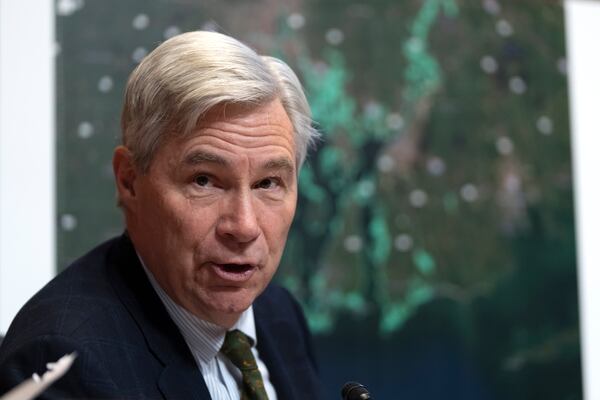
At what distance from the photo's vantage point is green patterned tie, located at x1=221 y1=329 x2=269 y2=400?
59.1 inches

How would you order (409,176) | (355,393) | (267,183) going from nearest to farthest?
(355,393) < (267,183) < (409,176)

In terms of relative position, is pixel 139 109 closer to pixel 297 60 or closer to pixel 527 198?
pixel 297 60

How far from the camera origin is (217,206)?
1.39 meters

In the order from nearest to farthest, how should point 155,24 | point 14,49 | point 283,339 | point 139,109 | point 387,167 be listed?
point 139,109 → point 283,339 → point 14,49 → point 155,24 → point 387,167

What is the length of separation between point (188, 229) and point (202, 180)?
0.08 meters

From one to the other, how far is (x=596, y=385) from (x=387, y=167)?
1.25m

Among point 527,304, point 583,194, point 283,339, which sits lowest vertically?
point 527,304

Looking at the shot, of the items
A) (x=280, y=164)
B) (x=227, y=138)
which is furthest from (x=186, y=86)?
(x=280, y=164)

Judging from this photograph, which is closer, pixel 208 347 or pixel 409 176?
pixel 208 347

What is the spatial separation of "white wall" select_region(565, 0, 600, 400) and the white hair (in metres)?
2.21

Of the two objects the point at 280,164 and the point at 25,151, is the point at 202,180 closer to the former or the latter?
the point at 280,164

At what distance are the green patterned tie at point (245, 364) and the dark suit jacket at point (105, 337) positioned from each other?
0.36 ft

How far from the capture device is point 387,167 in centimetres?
301

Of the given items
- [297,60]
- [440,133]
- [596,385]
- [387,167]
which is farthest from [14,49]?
[596,385]
